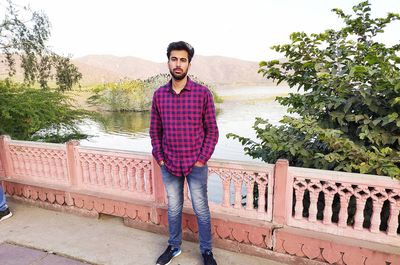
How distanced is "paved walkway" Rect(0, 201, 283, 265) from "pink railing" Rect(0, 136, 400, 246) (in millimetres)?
385

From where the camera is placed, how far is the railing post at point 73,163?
362 cm

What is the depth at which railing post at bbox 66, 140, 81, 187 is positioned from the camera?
362 cm

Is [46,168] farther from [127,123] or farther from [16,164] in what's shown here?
[127,123]

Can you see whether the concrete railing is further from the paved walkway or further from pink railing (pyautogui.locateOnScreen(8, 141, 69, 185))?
the paved walkway

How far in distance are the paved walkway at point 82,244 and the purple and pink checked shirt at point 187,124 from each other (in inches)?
40.4

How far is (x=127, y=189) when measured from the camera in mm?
3451


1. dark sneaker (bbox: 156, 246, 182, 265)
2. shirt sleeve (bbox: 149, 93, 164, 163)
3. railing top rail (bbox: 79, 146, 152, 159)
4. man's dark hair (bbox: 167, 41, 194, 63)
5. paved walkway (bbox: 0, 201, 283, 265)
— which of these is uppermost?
man's dark hair (bbox: 167, 41, 194, 63)

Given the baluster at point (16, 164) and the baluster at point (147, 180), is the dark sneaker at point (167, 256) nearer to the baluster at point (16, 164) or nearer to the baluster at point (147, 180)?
the baluster at point (147, 180)

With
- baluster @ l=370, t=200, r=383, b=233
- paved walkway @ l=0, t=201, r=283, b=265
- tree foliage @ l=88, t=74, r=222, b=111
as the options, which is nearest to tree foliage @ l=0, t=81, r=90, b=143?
paved walkway @ l=0, t=201, r=283, b=265

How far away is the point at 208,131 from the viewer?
2428mm

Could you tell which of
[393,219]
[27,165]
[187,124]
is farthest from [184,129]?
[27,165]

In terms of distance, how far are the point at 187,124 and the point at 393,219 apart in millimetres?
1893

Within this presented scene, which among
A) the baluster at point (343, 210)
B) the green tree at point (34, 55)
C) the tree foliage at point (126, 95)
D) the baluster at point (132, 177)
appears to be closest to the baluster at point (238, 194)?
the baluster at point (343, 210)

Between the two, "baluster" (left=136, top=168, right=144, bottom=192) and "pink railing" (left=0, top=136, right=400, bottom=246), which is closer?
"pink railing" (left=0, top=136, right=400, bottom=246)
